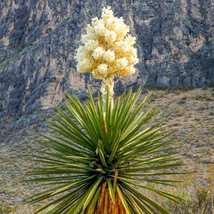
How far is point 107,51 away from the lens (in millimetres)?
4621

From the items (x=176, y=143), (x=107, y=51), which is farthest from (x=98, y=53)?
(x=176, y=143)

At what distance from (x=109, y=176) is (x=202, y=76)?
94.9 feet

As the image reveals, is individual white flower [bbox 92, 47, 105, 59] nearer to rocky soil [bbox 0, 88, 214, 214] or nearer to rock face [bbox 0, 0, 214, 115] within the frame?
rocky soil [bbox 0, 88, 214, 214]

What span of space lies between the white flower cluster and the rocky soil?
10.6 meters

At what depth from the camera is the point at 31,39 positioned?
46844mm

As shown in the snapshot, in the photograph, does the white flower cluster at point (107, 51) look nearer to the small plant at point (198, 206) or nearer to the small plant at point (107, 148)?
the small plant at point (107, 148)

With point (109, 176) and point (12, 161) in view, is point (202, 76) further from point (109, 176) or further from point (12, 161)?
point (109, 176)

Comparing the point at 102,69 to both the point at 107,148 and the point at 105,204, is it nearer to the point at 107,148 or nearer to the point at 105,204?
the point at 107,148

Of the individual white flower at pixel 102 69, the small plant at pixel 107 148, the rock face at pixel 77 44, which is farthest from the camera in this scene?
the rock face at pixel 77 44

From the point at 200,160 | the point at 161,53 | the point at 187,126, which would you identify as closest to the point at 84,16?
the point at 161,53

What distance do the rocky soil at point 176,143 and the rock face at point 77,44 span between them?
2622 millimetres

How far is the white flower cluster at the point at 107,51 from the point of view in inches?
183

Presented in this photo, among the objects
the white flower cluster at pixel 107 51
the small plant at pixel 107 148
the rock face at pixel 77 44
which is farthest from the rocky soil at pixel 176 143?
the white flower cluster at pixel 107 51

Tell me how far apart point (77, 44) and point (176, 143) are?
67.2 feet
